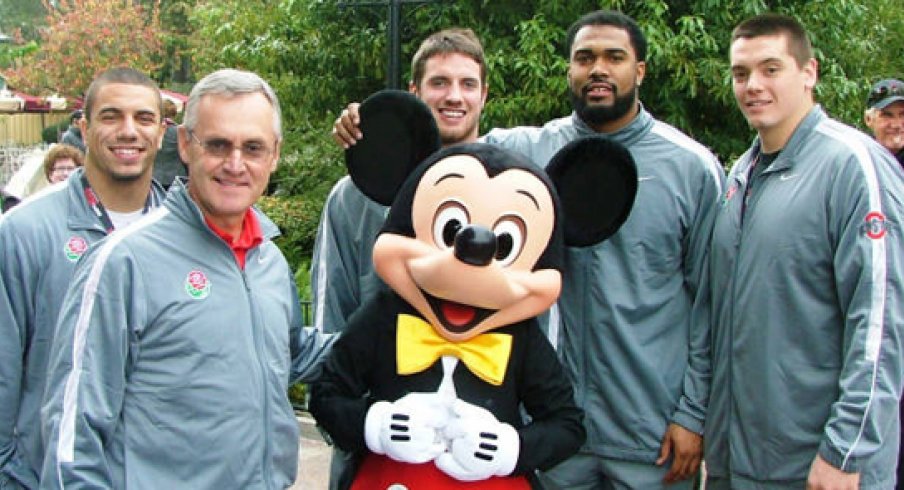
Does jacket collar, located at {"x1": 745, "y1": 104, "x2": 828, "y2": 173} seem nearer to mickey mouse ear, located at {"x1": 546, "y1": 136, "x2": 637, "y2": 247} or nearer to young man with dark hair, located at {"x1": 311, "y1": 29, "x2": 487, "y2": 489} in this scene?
mickey mouse ear, located at {"x1": 546, "y1": 136, "x2": 637, "y2": 247}

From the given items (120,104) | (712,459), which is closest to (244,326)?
(120,104)

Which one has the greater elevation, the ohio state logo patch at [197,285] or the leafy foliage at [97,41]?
the ohio state logo patch at [197,285]

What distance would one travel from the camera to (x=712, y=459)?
150 inches

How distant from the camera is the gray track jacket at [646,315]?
387 centimetres

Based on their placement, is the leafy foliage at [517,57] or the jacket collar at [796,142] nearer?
the jacket collar at [796,142]

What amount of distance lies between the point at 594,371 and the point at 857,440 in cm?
102

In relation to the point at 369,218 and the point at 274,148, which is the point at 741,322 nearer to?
the point at 369,218

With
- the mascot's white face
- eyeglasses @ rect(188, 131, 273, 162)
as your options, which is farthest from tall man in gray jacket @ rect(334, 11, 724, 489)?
eyeglasses @ rect(188, 131, 273, 162)

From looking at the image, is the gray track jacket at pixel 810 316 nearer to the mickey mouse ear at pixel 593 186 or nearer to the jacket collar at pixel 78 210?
the mickey mouse ear at pixel 593 186

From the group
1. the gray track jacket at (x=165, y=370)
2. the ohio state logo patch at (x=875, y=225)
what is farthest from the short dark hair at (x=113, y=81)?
the ohio state logo patch at (x=875, y=225)

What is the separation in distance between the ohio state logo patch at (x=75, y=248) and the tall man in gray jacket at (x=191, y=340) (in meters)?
0.59

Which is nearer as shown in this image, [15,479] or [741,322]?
[15,479]

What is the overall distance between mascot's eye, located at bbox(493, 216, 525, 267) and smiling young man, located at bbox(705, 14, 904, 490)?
93cm

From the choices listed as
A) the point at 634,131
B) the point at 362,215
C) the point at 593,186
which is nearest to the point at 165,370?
the point at 362,215
